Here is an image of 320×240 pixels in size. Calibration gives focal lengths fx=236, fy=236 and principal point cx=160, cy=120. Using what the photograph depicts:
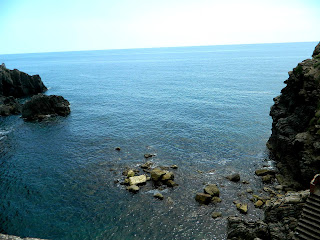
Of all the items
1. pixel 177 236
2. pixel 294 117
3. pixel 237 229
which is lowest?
pixel 177 236

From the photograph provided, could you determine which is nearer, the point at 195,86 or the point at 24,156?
the point at 24,156

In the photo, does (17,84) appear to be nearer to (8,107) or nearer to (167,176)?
(8,107)

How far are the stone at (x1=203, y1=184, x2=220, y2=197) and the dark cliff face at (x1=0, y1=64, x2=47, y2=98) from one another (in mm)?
99554

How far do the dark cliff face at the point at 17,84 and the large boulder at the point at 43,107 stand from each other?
3253cm

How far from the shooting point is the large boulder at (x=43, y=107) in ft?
258

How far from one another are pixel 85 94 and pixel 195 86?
2207 inches

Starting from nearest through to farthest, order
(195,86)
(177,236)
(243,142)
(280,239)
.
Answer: (280,239) → (177,236) → (243,142) → (195,86)

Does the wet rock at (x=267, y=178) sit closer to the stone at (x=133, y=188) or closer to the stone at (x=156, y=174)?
the stone at (x=156, y=174)

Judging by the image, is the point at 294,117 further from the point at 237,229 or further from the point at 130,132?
the point at 130,132

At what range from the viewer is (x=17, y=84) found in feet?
362

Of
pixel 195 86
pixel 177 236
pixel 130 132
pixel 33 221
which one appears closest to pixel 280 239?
pixel 177 236

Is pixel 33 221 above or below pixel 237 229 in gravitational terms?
below

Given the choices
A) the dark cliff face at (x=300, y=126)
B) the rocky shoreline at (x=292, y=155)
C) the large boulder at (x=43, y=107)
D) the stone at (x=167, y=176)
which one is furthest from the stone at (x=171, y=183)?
the large boulder at (x=43, y=107)

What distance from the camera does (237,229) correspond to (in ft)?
86.5
